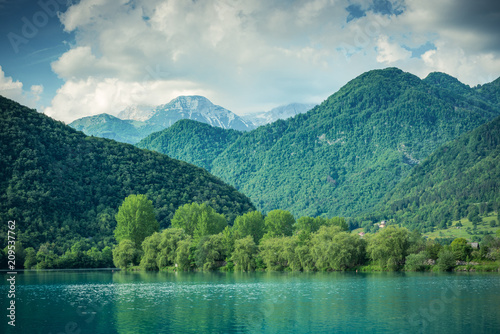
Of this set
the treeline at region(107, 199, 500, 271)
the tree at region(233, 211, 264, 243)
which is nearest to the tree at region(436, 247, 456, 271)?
the treeline at region(107, 199, 500, 271)

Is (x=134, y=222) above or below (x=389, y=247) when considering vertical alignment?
above

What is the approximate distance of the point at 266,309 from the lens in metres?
48.1

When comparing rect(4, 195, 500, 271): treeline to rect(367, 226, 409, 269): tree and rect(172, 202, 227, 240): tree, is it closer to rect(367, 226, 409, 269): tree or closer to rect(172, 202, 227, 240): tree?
rect(367, 226, 409, 269): tree

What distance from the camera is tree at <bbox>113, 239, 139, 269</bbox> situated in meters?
133

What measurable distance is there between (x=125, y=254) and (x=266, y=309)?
92174 mm

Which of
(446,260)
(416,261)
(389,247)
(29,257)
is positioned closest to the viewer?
(446,260)

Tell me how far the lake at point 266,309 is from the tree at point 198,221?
76.4 meters

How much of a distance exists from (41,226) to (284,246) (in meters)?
72.9

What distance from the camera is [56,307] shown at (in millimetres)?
50375

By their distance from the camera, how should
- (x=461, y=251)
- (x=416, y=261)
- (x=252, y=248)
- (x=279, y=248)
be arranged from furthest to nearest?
1. (x=252, y=248)
2. (x=279, y=248)
3. (x=416, y=261)
4. (x=461, y=251)

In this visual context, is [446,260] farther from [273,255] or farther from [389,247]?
[273,255]

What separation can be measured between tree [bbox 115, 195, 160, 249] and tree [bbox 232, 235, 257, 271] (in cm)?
3730

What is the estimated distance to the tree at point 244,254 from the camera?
11938 centimetres

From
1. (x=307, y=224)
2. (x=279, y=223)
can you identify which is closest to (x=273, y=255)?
(x=279, y=223)
